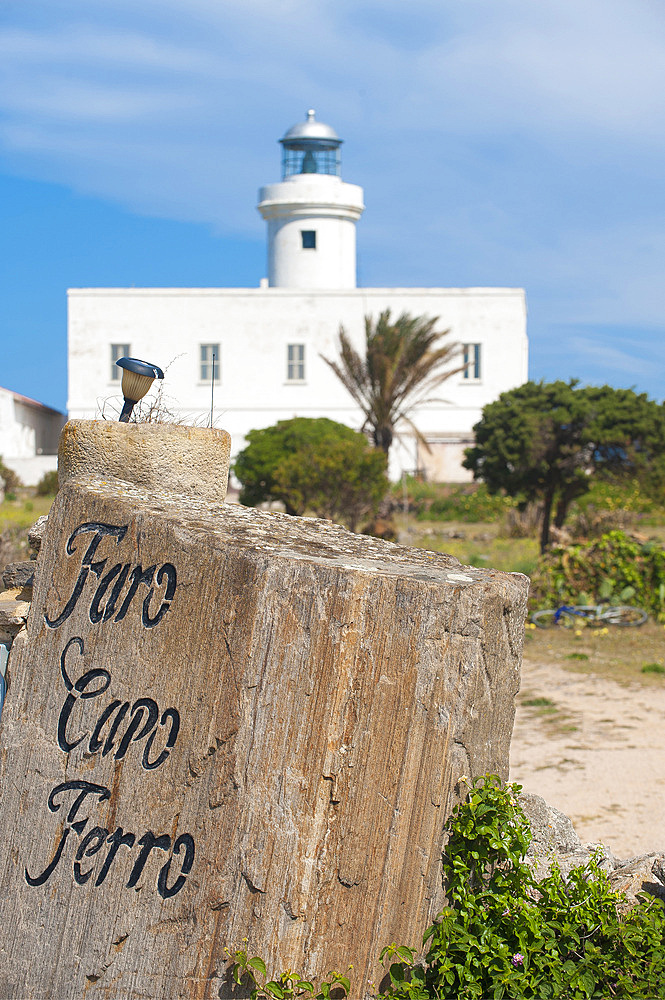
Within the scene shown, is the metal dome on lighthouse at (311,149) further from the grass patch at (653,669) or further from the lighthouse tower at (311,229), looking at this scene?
the grass patch at (653,669)

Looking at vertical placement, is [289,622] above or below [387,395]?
below

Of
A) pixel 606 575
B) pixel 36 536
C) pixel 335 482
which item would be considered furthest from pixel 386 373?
pixel 36 536

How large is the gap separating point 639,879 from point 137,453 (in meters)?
2.43

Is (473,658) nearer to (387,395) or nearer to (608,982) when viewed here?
(608,982)

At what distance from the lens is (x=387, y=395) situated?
25.5 meters

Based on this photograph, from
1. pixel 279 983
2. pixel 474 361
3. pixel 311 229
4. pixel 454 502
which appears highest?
pixel 311 229

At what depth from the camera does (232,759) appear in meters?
2.87

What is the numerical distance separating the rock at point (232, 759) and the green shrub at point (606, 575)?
10228 mm

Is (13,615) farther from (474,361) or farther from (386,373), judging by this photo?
(474,361)

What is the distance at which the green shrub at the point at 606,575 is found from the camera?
42.3ft

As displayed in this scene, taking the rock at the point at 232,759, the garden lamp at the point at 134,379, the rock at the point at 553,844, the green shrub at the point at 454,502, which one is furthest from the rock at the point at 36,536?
the green shrub at the point at 454,502

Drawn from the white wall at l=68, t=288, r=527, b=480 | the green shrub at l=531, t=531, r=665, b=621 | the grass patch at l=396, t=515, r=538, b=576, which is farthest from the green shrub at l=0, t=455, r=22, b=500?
the green shrub at l=531, t=531, r=665, b=621

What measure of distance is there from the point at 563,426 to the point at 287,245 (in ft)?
69.9

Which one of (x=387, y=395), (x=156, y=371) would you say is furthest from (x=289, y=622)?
(x=387, y=395)
